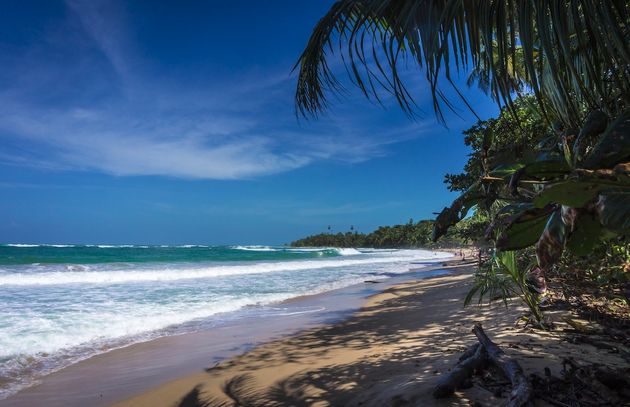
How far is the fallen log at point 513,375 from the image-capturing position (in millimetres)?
2076

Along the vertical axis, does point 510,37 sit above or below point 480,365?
above

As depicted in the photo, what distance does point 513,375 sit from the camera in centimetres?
238

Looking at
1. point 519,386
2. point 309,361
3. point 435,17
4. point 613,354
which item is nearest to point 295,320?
point 309,361

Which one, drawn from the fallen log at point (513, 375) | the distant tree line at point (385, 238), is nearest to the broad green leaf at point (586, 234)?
the fallen log at point (513, 375)

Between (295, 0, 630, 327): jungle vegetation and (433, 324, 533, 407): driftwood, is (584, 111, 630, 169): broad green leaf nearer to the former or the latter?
(295, 0, 630, 327): jungle vegetation

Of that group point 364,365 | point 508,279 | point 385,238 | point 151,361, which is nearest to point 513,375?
point 364,365

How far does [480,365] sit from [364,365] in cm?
151

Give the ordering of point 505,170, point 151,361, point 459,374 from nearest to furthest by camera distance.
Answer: point 505,170 < point 459,374 < point 151,361

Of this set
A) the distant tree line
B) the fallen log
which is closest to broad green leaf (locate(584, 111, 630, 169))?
the fallen log

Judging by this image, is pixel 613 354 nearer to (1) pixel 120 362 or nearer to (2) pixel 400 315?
(2) pixel 400 315

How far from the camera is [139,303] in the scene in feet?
31.5

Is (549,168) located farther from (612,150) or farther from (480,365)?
(480,365)

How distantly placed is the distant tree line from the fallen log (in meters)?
62.1

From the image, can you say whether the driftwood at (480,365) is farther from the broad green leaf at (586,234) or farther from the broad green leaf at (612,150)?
the broad green leaf at (612,150)
